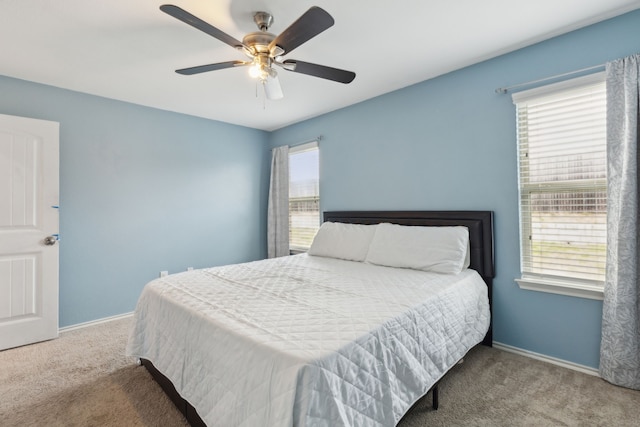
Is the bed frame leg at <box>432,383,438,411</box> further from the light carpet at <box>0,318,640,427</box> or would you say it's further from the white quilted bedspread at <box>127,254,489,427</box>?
the white quilted bedspread at <box>127,254,489,427</box>

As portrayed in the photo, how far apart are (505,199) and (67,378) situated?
347 centimetres

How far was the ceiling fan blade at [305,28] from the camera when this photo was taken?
139 cm

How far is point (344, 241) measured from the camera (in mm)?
3145

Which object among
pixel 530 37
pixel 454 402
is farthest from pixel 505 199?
pixel 454 402

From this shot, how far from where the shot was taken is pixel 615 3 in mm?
1857

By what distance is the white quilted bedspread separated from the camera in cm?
108

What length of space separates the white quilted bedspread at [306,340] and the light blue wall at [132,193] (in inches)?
61.4

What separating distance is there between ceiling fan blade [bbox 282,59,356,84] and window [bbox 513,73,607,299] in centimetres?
138

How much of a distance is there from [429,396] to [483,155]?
6.15 feet

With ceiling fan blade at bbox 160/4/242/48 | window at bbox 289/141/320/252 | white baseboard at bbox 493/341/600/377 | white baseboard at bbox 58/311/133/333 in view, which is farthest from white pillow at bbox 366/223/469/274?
white baseboard at bbox 58/311/133/333

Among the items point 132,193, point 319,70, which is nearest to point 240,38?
point 319,70

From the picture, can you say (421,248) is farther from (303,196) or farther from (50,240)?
(50,240)

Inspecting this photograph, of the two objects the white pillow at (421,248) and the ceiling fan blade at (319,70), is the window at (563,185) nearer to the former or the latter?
the white pillow at (421,248)

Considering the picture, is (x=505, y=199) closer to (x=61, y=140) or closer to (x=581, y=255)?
(x=581, y=255)
